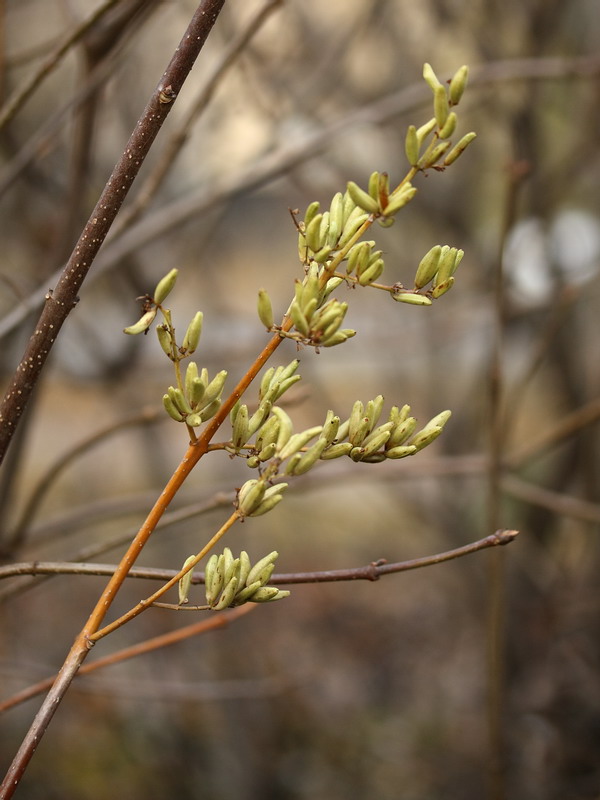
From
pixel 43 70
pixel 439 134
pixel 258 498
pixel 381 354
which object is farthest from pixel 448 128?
pixel 381 354

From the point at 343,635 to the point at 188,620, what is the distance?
1.10m

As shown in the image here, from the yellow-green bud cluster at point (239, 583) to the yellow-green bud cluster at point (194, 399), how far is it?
8 centimetres

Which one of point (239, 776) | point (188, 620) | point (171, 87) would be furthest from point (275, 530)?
point (171, 87)

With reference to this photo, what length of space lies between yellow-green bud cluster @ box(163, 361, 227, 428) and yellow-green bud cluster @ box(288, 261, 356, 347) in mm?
61

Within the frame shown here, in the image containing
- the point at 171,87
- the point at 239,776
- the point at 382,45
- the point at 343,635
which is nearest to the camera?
the point at 171,87

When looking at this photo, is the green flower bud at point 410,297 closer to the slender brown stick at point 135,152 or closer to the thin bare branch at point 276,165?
the slender brown stick at point 135,152

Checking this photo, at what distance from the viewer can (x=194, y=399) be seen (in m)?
0.47

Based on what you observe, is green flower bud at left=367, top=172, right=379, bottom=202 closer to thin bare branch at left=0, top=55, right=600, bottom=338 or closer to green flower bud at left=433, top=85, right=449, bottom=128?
green flower bud at left=433, top=85, right=449, bottom=128

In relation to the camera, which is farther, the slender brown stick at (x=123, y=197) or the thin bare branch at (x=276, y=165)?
the thin bare branch at (x=276, y=165)

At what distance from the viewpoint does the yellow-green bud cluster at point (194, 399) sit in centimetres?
46

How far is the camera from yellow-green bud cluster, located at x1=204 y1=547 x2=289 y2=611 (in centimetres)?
46

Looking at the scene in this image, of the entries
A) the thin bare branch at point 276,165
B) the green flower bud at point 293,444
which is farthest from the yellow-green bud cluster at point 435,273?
the thin bare branch at point 276,165

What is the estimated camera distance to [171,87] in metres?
0.47

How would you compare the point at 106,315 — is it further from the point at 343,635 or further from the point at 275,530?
the point at 275,530
